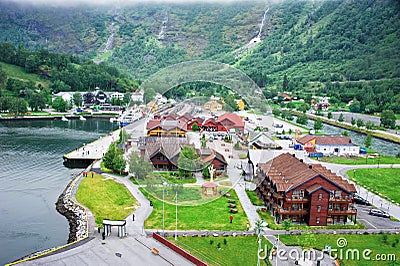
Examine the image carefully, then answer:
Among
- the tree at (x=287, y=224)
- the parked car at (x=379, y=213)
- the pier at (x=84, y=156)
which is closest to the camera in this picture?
the tree at (x=287, y=224)

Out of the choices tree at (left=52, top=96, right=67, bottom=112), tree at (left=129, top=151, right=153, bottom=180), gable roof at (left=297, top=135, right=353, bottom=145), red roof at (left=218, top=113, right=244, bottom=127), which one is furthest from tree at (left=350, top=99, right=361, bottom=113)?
red roof at (left=218, top=113, right=244, bottom=127)

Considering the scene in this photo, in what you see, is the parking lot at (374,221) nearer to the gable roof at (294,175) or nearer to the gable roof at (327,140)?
the gable roof at (294,175)

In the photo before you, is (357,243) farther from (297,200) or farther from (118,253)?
(118,253)

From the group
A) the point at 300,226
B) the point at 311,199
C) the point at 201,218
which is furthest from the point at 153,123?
the point at 300,226

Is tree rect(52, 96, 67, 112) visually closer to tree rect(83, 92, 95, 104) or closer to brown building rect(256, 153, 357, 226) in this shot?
tree rect(83, 92, 95, 104)

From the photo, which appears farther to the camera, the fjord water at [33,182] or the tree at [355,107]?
the tree at [355,107]

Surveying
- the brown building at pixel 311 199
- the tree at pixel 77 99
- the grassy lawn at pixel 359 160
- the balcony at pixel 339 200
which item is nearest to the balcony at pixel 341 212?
the brown building at pixel 311 199

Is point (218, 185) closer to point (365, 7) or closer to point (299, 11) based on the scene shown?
point (365, 7)

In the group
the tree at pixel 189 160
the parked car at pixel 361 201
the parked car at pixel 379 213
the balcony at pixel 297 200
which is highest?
the tree at pixel 189 160
